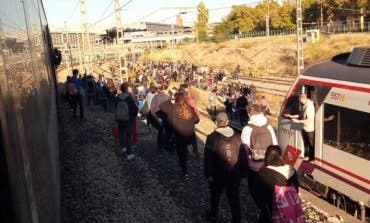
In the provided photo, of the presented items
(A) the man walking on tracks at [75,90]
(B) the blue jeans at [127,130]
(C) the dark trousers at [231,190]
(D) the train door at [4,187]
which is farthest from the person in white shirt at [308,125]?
(A) the man walking on tracks at [75,90]

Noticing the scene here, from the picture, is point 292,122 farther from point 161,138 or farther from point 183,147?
point 161,138

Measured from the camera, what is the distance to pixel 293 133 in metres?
→ 9.49

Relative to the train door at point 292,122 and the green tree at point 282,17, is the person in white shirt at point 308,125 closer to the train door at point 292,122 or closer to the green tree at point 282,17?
the train door at point 292,122

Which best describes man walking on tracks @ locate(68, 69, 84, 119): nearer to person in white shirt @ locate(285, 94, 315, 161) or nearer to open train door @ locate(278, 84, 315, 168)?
open train door @ locate(278, 84, 315, 168)

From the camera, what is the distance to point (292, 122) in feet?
31.6

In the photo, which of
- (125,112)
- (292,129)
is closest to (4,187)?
(292,129)

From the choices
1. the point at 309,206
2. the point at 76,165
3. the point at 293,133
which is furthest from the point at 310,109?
the point at 76,165

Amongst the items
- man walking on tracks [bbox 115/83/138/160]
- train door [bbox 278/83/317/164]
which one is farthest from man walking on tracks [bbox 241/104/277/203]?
man walking on tracks [bbox 115/83/138/160]

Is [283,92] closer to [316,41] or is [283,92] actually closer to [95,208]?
[95,208]

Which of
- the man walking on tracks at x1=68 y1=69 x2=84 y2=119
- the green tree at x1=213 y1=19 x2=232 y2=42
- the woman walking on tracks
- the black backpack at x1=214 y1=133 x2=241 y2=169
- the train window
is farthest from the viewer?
the green tree at x1=213 y1=19 x2=232 y2=42

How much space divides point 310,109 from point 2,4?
6.98 meters

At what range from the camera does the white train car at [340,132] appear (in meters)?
7.27

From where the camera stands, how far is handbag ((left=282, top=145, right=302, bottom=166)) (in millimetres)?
9391

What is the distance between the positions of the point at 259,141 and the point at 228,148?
0.50 meters
